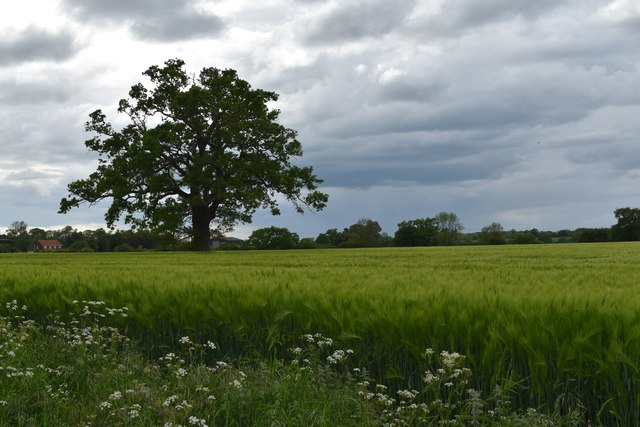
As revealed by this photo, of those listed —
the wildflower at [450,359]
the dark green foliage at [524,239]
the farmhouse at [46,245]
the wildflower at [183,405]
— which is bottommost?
the wildflower at [183,405]

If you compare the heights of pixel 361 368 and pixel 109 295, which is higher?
pixel 109 295

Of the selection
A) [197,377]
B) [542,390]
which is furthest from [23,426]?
[542,390]

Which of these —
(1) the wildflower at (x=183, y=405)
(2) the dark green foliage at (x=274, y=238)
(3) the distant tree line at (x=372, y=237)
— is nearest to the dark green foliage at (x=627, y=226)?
(3) the distant tree line at (x=372, y=237)

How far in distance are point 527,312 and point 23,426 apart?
4.29 meters

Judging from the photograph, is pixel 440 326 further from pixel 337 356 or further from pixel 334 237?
pixel 334 237

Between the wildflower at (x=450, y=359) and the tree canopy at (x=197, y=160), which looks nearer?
the wildflower at (x=450, y=359)

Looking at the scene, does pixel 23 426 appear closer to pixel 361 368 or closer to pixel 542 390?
pixel 361 368

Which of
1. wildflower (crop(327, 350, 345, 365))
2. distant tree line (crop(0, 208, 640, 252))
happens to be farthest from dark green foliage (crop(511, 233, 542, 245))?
wildflower (crop(327, 350, 345, 365))

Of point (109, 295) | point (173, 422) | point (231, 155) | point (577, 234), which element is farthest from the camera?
point (577, 234)

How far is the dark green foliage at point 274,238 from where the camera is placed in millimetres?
60750

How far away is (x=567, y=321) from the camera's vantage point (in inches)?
172

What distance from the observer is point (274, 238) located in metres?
61.3

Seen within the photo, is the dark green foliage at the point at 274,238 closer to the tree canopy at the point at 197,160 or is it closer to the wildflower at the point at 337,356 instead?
the tree canopy at the point at 197,160

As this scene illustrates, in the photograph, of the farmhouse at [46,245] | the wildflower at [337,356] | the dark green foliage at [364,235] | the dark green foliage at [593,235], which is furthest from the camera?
the farmhouse at [46,245]
